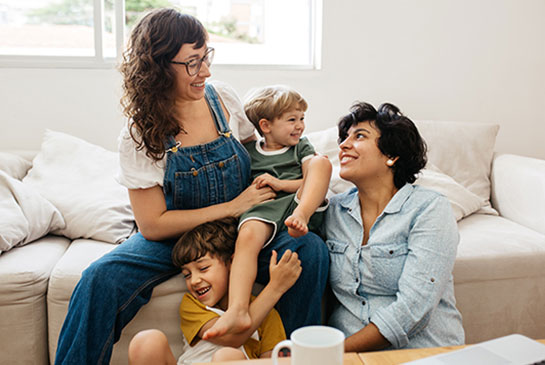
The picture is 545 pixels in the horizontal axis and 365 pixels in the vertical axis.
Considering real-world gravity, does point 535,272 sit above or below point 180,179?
below

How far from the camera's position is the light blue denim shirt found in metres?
1.37

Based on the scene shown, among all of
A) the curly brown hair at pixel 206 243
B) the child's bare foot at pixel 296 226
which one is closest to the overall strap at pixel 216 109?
the curly brown hair at pixel 206 243

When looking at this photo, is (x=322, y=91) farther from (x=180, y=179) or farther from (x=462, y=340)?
(x=462, y=340)

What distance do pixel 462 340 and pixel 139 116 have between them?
1135 millimetres

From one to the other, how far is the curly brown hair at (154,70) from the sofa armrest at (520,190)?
4.93 ft

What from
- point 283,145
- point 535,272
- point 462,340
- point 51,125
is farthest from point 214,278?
point 51,125

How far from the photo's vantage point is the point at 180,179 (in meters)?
1.64

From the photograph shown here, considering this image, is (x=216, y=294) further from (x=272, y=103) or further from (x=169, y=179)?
(x=272, y=103)

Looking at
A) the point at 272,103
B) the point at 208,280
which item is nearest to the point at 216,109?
the point at 272,103

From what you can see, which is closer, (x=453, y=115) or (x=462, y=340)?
(x=462, y=340)

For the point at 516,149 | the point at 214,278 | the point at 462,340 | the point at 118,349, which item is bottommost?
the point at 118,349

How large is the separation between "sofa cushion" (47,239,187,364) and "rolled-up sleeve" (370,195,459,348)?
63cm

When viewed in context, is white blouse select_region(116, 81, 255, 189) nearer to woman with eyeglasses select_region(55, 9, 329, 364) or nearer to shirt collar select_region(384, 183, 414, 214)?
woman with eyeglasses select_region(55, 9, 329, 364)

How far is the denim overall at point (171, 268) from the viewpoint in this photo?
Answer: 1441mm
